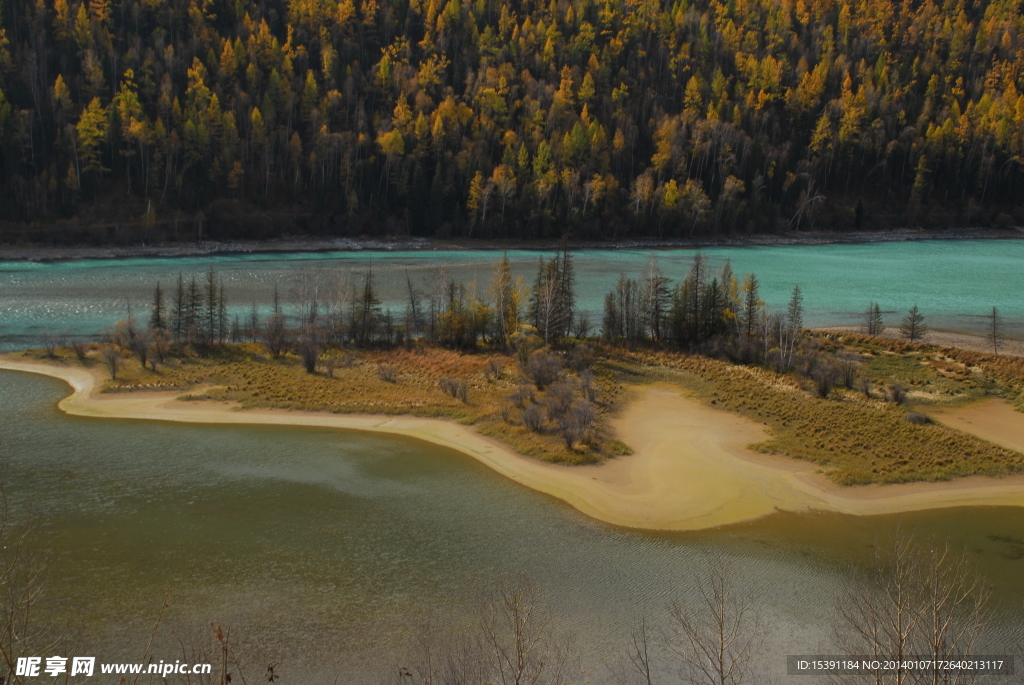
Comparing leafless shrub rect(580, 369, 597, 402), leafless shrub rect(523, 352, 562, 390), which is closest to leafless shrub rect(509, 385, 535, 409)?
leafless shrub rect(523, 352, 562, 390)

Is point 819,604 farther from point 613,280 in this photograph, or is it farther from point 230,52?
point 230,52

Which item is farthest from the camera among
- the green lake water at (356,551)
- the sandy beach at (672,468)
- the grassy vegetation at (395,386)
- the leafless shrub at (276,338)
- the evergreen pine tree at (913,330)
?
the evergreen pine tree at (913,330)

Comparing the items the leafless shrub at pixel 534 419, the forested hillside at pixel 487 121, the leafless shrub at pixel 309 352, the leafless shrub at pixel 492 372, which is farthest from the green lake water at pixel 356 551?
the forested hillside at pixel 487 121

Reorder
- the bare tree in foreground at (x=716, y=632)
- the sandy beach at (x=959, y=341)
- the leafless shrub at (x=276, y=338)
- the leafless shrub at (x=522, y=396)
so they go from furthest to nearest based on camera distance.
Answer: the sandy beach at (x=959, y=341) → the leafless shrub at (x=276, y=338) → the leafless shrub at (x=522, y=396) → the bare tree in foreground at (x=716, y=632)

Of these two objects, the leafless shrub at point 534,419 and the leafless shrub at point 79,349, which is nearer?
the leafless shrub at point 534,419

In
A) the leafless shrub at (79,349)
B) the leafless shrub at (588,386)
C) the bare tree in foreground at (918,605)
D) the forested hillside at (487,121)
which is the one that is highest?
the forested hillside at (487,121)

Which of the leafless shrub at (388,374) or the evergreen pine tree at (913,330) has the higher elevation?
the evergreen pine tree at (913,330)

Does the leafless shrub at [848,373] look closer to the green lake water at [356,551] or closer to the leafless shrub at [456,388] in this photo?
the green lake water at [356,551]

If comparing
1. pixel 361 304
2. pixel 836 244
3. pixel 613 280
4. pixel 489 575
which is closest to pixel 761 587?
pixel 489 575
